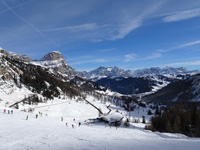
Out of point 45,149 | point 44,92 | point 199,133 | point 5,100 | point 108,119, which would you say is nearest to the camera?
point 45,149

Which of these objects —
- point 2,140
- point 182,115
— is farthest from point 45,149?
point 182,115

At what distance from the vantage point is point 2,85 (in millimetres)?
137500

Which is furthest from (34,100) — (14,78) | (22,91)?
(14,78)

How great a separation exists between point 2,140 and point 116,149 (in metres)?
23.3

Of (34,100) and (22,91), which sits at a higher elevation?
(22,91)

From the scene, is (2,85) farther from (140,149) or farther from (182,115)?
(182,115)

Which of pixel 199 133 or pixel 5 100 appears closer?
pixel 199 133

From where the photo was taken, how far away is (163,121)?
98.8 meters

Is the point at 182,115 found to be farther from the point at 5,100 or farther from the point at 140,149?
the point at 5,100

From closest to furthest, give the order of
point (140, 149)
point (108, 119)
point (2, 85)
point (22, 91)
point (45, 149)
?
1. point (45, 149)
2. point (140, 149)
3. point (108, 119)
4. point (2, 85)
5. point (22, 91)

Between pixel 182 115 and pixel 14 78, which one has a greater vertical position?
pixel 14 78

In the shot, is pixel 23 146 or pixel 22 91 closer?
pixel 23 146

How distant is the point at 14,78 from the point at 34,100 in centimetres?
4567

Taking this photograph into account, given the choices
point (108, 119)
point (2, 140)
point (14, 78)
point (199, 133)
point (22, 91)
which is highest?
point (14, 78)
